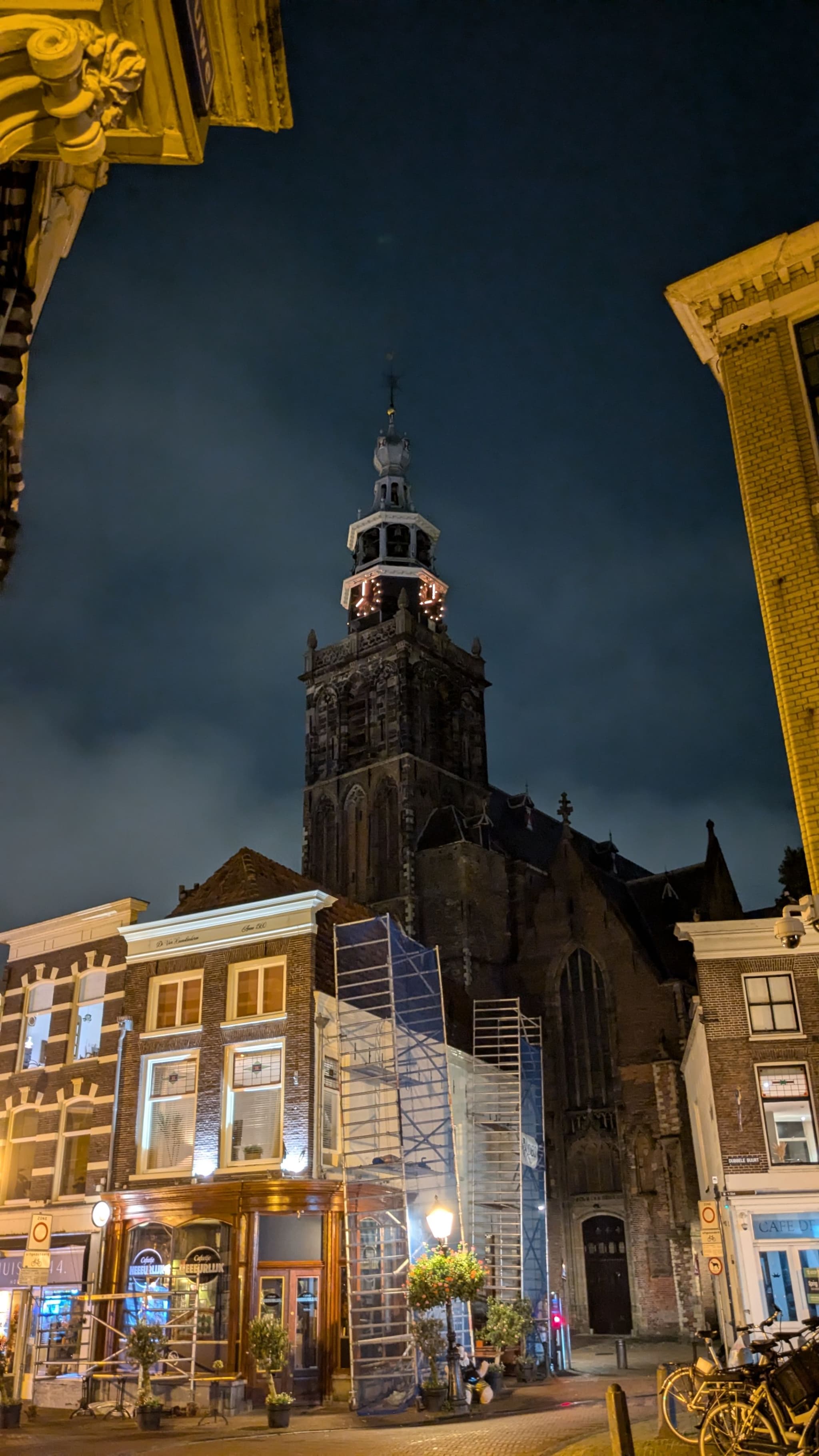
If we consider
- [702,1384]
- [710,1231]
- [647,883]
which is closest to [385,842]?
[647,883]

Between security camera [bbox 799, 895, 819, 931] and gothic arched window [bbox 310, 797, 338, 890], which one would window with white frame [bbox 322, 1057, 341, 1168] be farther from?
gothic arched window [bbox 310, 797, 338, 890]

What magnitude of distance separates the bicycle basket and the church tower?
120 feet

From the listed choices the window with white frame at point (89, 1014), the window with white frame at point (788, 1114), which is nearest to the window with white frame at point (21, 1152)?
the window with white frame at point (89, 1014)

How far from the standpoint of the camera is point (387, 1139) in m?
22.5

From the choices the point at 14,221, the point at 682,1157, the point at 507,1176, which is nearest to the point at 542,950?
the point at 682,1157

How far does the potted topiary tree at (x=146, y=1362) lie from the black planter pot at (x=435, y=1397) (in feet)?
13.9

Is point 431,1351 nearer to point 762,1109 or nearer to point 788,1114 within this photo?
point 762,1109

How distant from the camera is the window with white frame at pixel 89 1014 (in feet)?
80.8

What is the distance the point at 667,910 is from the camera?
4638cm

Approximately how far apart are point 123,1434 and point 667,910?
111ft

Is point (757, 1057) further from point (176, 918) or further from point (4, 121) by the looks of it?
point (4, 121)

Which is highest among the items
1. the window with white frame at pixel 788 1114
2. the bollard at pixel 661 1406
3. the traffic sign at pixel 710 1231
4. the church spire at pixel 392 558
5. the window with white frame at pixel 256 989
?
the church spire at pixel 392 558

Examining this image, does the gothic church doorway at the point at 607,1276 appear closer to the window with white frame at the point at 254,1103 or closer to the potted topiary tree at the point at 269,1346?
the window with white frame at the point at 254,1103

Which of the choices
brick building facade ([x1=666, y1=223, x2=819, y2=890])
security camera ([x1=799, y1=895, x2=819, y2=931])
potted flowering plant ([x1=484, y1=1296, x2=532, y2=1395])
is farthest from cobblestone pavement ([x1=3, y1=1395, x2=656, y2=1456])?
brick building facade ([x1=666, y1=223, x2=819, y2=890])
